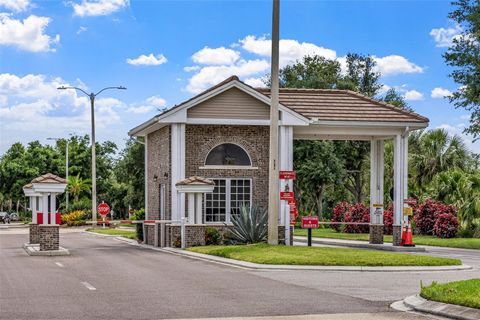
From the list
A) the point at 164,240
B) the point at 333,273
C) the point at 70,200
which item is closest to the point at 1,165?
the point at 70,200

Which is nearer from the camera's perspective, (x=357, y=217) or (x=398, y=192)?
(x=398, y=192)

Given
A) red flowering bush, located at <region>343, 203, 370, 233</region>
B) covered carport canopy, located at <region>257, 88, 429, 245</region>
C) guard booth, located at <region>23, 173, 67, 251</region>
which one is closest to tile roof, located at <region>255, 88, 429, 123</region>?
covered carport canopy, located at <region>257, 88, 429, 245</region>

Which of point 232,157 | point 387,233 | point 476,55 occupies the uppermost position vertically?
point 476,55

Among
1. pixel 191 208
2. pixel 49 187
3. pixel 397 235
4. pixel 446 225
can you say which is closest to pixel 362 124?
pixel 397 235

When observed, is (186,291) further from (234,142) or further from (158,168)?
(158,168)

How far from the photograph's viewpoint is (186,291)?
16125 millimetres

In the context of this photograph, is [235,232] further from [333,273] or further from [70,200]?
[70,200]

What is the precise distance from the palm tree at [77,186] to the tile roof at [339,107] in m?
52.0

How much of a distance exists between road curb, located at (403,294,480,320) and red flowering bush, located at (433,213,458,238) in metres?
26.6

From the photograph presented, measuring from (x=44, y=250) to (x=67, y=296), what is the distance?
13.3 metres

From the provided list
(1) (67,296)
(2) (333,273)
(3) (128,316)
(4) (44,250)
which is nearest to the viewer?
(3) (128,316)

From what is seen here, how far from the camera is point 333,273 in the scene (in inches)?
814

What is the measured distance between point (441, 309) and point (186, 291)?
5.01 m

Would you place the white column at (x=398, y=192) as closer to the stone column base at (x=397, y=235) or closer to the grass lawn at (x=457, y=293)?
the stone column base at (x=397, y=235)
